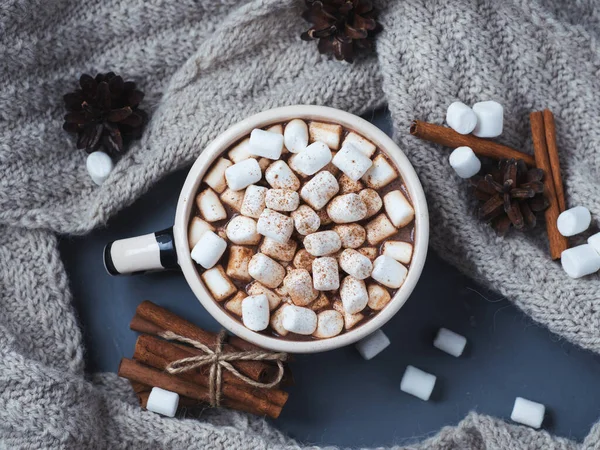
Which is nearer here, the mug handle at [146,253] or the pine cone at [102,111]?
the mug handle at [146,253]

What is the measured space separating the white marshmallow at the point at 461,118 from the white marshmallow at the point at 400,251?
0.23 meters

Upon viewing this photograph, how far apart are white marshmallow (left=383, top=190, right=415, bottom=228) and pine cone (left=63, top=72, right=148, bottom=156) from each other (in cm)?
49

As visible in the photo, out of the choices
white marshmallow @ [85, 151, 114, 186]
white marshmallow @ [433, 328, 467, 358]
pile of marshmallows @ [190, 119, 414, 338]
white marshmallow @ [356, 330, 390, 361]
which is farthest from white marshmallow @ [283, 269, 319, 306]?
white marshmallow @ [85, 151, 114, 186]

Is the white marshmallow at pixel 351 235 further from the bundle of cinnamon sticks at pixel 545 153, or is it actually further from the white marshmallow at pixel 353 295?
the bundle of cinnamon sticks at pixel 545 153

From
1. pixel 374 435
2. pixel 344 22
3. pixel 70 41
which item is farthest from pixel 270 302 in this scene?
pixel 70 41

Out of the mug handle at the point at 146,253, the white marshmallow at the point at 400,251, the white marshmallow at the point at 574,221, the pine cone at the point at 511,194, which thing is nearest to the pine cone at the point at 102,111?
the mug handle at the point at 146,253

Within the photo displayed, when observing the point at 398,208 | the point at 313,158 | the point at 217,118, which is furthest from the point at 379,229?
the point at 217,118

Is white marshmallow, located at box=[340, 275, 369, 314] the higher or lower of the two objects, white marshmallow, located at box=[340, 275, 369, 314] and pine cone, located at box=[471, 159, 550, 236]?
the lower

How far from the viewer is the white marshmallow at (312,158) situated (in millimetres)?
1157

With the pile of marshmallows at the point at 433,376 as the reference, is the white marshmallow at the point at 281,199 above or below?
above

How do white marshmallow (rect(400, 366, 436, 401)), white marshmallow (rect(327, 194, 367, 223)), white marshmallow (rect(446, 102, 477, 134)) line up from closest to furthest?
white marshmallow (rect(327, 194, 367, 223)), white marshmallow (rect(446, 102, 477, 134)), white marshmallow (rect(400, 366, 436, 401))

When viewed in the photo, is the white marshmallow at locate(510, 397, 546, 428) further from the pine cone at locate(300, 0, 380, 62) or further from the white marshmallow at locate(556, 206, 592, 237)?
the pine cone at locate(300, 0, 380, 62)

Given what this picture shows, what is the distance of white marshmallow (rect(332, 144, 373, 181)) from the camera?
3.77ft

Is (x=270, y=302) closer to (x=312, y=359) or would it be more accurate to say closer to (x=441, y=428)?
(x=312, y=359)
